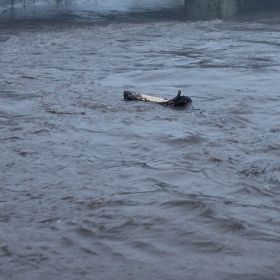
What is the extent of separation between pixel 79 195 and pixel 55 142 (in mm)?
1814

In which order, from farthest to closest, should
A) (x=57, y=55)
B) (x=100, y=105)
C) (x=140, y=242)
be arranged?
(x=57, y=55) → (x=100, y=105) → (x=140, y=242)

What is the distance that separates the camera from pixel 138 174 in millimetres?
5793

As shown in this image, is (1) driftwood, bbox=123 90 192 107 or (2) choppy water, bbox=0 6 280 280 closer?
(2) choppy water, bbox=0 6 280 280

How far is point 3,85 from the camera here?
412 inches

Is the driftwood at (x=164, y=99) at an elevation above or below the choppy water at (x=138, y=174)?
above

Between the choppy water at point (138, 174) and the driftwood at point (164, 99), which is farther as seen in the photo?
the driftwood at point (164, 99)

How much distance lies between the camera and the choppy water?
4156 millimetres

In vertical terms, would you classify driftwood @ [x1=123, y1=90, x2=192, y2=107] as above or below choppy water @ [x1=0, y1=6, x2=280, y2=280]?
above

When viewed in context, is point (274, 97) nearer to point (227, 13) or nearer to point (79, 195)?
point (79, 195)

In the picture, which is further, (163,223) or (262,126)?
(262,126)

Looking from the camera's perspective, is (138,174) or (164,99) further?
(164,99)

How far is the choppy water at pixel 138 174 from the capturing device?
13.6ft

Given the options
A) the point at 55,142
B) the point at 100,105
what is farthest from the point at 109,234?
the point at 100,105

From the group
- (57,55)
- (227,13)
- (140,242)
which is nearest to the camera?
(140,242)
